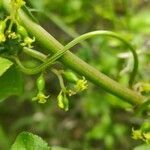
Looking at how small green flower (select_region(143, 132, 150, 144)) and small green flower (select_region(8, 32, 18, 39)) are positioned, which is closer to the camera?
small green flower (select_region(8, 32, 18, 39))

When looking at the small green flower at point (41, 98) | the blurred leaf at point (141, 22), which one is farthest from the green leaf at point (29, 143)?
the blurred leaf at point (141, 22)

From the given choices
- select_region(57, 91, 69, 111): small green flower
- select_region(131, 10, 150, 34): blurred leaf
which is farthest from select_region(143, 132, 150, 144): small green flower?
select_region(131, 10, 150, 34): blurred leaf

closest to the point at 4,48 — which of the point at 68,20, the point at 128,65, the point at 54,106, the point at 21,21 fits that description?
the point at 21,21

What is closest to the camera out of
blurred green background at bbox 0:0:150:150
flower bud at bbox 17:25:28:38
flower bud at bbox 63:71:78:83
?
flower bud at bbox 17:25:28:38

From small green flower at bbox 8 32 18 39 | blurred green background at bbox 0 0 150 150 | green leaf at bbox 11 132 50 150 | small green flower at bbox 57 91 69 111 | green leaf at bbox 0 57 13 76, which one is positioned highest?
small green flower at bbox 8 32 18 39

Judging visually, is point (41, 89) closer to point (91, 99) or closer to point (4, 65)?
point (4, 65)

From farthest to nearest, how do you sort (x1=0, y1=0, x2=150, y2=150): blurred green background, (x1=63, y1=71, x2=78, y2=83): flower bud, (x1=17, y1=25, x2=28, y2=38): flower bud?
(x1=0, y1=0, x2=150, y2=150): blurred green background → (x1=63, y1=71, x2=78, y2=83): flower bud → (x1=17, y1=25, x2=28, y2=38): flower bud

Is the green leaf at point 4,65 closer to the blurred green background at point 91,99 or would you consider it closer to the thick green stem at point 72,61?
the thick green stem at point 72,61

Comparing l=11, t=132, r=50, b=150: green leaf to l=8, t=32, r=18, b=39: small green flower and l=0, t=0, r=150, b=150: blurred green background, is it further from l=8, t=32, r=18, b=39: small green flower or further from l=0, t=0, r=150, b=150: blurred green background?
l=0, t=0, r=150, b=150: blurred green background
